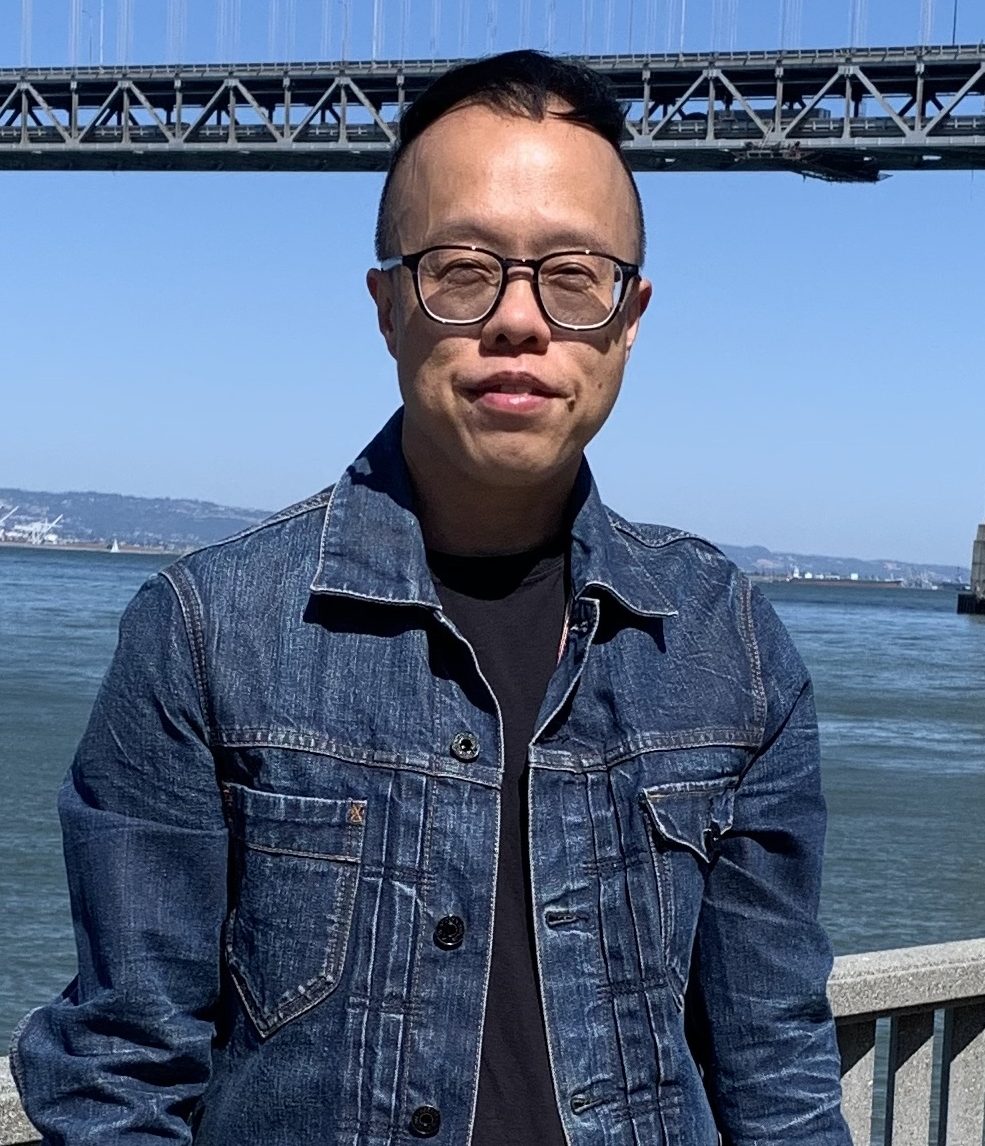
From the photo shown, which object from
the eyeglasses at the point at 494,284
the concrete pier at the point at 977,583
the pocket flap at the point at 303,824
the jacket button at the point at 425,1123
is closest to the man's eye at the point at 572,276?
the eyeglasses at the point at 494,284

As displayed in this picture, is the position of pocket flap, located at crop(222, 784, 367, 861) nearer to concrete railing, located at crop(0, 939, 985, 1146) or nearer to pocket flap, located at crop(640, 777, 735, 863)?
pocket flap, located at crop(640, 777, 735, 863)

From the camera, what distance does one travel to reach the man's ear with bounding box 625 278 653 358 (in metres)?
1.57

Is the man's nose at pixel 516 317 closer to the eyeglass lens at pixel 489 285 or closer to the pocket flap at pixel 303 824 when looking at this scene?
the eyeglass lens at pixel 489 285

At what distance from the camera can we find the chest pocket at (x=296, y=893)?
56.8 inches

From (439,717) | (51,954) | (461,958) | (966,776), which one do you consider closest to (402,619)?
(439,717)

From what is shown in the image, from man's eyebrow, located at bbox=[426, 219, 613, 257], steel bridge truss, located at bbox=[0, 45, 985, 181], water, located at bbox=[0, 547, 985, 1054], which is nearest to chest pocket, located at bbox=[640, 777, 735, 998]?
man's eyebrow, located at bbox=[426, 219, 613, 257]

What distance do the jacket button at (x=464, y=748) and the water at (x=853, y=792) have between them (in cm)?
756

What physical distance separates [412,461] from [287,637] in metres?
0.20

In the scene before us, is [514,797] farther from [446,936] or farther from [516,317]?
[516,317]

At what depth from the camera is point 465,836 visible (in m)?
1.47

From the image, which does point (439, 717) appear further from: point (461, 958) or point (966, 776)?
point (966, 776)

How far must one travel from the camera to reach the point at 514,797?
1.51 meters

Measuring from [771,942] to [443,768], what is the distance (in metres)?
0.37

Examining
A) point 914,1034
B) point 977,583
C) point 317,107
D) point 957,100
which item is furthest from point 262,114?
point 914,1034
